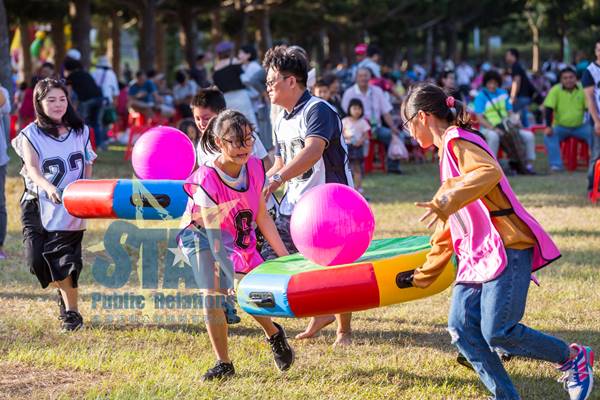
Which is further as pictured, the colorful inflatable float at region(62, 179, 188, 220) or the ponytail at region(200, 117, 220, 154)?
the colorful inflatable float at region(62, 179, 188, 220)

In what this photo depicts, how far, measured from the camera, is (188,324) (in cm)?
679

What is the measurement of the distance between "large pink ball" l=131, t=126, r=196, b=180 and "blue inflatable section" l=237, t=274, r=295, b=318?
1.82 meters

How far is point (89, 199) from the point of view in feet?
20.1

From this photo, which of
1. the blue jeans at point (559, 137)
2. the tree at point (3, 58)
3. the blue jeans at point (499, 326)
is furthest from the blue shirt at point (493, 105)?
the blue jeans at point (499, 326)

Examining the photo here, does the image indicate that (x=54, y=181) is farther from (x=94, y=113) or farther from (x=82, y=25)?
(x=82, y=25)

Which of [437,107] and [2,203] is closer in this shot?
[437,107]

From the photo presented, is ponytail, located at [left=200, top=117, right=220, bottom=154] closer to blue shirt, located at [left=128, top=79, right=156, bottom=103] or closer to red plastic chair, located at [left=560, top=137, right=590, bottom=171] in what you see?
red plastic chair, located at [left=560, top=137, right=590, bottom=171]

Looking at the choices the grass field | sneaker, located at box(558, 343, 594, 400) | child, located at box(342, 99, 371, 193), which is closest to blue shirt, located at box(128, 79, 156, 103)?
child, located at box(342, 99, 371, 193)

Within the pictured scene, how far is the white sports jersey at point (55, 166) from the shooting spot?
6520mm

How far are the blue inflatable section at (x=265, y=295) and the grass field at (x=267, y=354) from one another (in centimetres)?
46

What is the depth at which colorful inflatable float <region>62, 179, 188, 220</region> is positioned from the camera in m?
6.11

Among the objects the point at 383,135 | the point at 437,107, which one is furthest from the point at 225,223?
the point at 383,135

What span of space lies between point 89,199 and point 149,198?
1.23 ft

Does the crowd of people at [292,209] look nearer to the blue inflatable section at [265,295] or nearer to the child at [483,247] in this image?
the child at [483,247]
